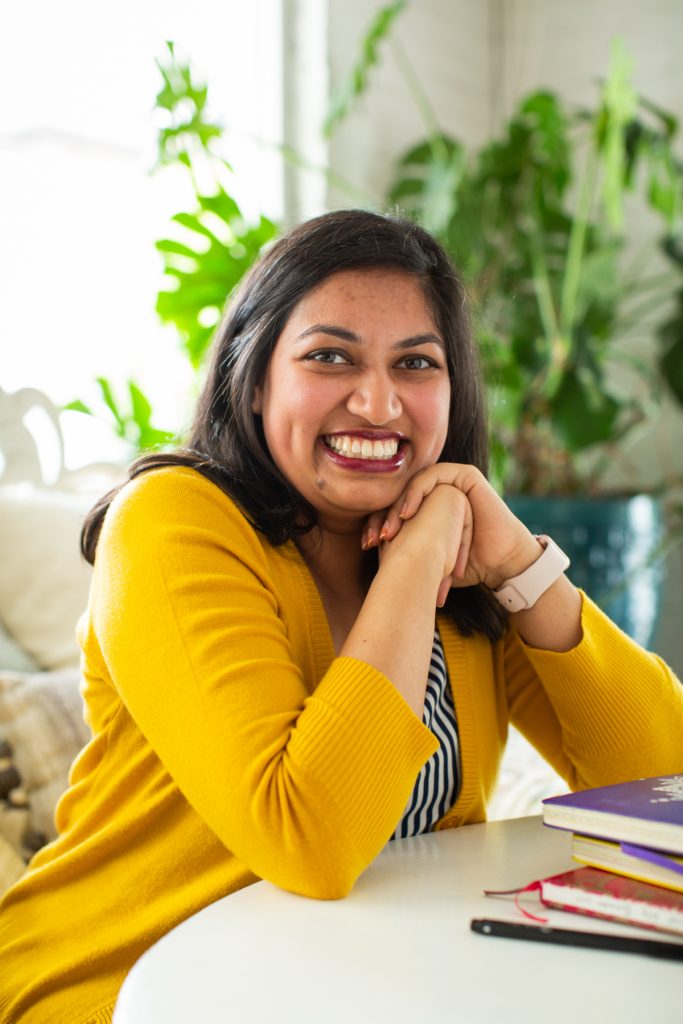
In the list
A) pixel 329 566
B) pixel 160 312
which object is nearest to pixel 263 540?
pixel 329 566

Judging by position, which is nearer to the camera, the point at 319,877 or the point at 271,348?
the point at 319,877

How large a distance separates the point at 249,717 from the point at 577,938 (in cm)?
30

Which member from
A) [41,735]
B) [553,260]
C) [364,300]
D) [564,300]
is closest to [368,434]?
[364,300]

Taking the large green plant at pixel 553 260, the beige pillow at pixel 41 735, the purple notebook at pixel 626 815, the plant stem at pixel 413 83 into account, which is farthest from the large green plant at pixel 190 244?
the purple notebook at pixel 626 815

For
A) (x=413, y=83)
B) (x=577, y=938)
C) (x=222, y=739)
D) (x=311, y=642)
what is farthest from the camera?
(x=413, y=83)

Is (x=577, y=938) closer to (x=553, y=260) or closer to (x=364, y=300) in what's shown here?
(x=364, y=300)

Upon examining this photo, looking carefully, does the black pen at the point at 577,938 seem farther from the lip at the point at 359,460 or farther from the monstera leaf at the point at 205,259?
the monstera leaf at the point at 205,259

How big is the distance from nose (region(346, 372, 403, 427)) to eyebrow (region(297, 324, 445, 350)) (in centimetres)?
4

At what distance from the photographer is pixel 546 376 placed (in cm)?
297

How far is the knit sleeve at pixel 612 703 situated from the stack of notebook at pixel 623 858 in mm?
330

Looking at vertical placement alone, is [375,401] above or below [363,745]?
above

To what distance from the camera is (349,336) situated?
1132mm

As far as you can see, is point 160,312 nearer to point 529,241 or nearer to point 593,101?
point 529,241

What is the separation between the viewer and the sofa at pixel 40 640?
1381mm
